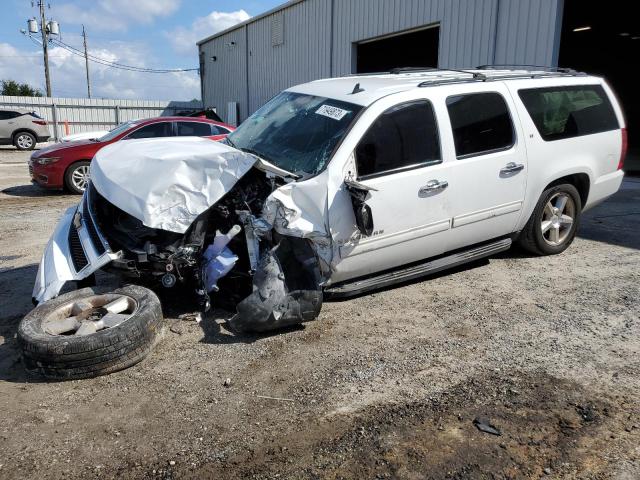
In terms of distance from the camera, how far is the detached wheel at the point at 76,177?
32.8ft

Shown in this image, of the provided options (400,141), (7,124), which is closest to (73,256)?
(400,141)

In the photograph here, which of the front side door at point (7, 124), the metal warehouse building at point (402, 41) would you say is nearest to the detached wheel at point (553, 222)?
the metal warehouse building at point (402, 41)

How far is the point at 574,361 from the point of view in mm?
3666

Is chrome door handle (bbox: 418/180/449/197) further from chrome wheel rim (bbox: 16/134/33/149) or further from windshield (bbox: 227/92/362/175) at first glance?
chrome wheel rim (bbox: 16/134/33/149)

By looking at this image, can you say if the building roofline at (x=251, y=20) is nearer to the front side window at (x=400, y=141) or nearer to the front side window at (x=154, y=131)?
the front side window at (x=154, y=131)

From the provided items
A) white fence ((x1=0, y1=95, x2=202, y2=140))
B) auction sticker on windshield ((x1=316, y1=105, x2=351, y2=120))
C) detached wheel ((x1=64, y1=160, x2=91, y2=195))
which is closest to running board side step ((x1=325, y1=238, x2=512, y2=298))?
auction sticker on windshield ((x1=316, y1=105, x2=351, y2=120))

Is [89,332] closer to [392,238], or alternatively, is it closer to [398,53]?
[392,238]

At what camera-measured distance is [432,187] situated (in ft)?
14.7

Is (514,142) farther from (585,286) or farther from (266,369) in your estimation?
(266,369)

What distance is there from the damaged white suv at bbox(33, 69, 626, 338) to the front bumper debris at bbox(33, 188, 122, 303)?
0.05ft

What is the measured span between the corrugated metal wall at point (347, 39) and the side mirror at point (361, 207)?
8.23m

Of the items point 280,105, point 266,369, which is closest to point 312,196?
point 266,369

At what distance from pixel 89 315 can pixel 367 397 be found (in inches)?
80.0

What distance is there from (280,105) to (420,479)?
3.78 meters
